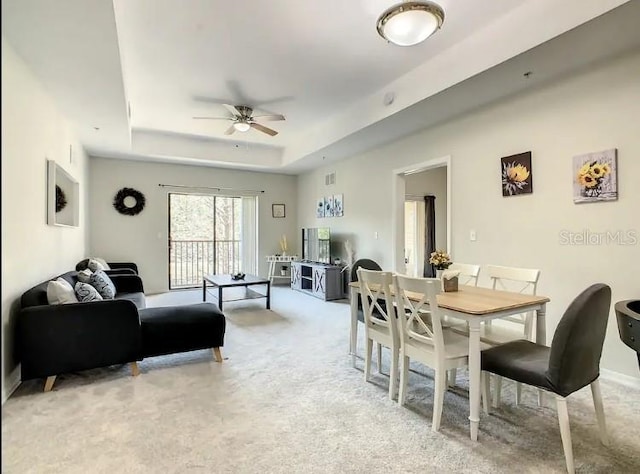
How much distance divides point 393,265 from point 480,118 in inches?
91.6

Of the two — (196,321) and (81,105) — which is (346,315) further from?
(81,105)

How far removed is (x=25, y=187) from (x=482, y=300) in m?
3.54

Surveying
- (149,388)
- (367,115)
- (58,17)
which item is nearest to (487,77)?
(367,115)

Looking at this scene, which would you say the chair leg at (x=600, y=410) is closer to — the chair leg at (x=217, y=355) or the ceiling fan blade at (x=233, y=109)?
the chair leg at (x=217, y=355)

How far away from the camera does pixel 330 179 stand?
23.6ft

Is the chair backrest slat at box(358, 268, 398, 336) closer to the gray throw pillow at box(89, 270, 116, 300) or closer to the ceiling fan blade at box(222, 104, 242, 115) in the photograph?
the gray throw pillow at box(89, 270, 116, 300)

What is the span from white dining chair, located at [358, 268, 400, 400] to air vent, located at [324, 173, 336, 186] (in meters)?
4.38

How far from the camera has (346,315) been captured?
510 cm

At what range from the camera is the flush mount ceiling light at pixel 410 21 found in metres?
2.36

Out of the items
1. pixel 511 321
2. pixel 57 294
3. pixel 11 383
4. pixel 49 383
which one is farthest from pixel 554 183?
pixel 11 383

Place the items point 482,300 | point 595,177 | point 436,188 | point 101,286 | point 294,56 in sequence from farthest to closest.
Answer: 1. point 436,188
2. point 101,286
3. point 294,56
4. point 595,177
5. point 482,300

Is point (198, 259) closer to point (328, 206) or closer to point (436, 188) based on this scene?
point (328, 206)

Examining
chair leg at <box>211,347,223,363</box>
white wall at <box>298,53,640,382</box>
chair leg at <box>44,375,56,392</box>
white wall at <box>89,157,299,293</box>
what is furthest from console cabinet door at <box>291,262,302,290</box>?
chair leg at <box>44,375,56,392</box>

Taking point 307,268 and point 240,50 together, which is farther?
point 307,268
